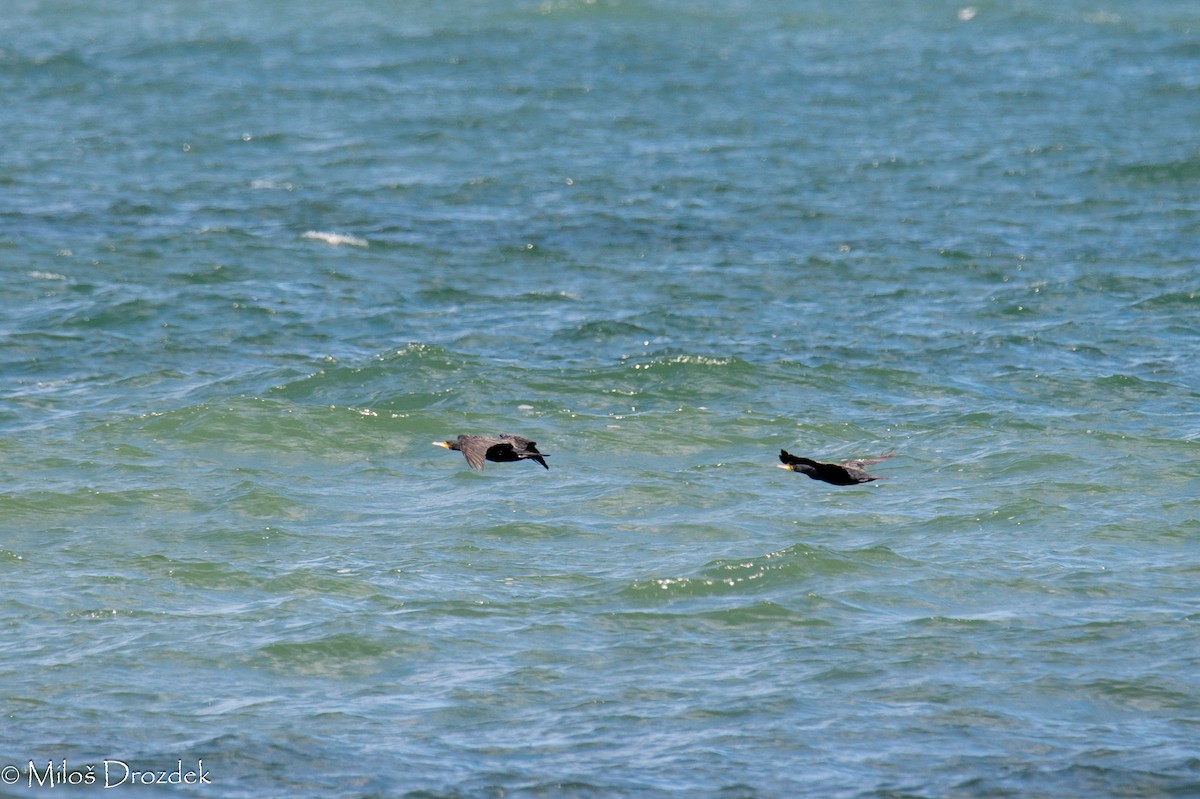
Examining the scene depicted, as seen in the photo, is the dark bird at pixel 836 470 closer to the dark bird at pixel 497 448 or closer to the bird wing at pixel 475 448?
the dark bird at pixel 497 448

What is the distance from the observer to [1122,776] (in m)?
9.25

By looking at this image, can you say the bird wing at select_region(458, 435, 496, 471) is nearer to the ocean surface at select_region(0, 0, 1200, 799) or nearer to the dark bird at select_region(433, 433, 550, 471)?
the dark bird at select_region(433, 433, 550, 471)

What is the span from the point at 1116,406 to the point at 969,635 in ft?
18.1

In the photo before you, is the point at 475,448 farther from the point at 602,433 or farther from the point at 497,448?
the point at 602,433

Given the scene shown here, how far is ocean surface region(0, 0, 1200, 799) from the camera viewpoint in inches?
393

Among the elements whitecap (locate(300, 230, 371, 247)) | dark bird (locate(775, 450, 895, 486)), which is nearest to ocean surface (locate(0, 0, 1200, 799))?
whitecap (locate(300, 230, 371, 247))

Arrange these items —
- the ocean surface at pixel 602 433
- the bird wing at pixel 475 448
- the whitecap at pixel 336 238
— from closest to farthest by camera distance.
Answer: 1. the ocean surface at pixel 602 433
2. the bird wing at pixel 475 448
3. the whitecap at pixel 336 238

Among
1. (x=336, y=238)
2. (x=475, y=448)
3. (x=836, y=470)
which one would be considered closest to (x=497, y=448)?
(x=475, y=448)

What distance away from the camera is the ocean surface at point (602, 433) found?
9984 millimetres

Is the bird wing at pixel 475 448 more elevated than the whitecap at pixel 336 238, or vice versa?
the bird wing at pixel 475 448

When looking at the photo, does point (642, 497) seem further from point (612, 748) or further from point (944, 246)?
point (944, 246)

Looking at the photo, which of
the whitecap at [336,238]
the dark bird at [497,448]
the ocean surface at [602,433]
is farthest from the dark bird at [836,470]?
the whitecap at [336,238]

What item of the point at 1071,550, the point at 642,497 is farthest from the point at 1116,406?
the point at 642,497

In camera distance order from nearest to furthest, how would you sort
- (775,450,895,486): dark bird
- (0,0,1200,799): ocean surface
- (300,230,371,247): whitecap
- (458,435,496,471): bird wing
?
(0,0,1200,799): ocean surface, (775,450,895,486): dark bird, (458,435,496,471): bird wing, (300,230,371,247): whitecap
